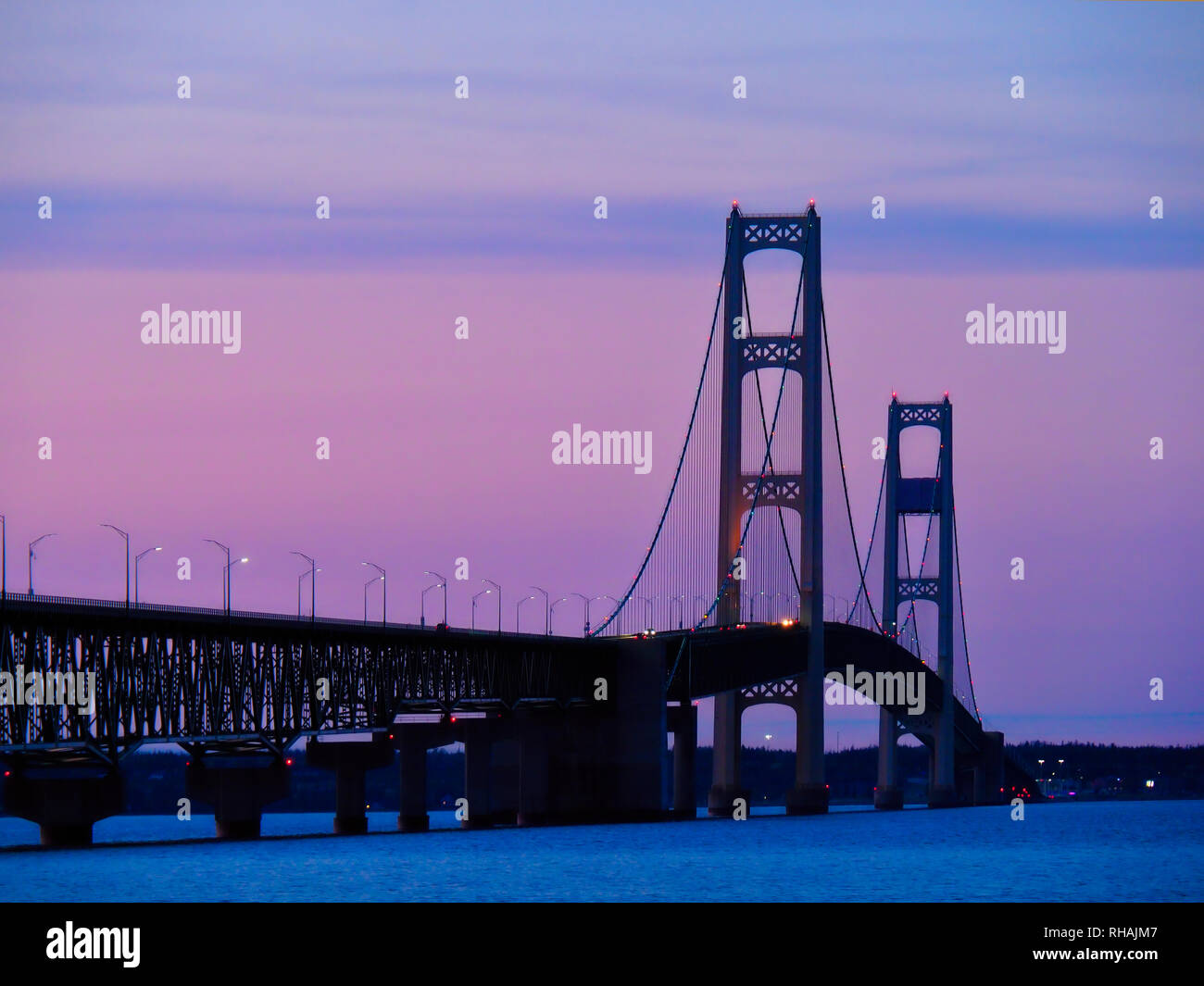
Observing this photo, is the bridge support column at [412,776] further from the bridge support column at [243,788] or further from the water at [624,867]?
the bridge support column at [243,788]

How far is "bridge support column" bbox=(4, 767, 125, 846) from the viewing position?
241 feet

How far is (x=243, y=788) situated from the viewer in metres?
87.1

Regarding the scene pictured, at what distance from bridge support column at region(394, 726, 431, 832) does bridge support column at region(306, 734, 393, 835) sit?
6.36 metres

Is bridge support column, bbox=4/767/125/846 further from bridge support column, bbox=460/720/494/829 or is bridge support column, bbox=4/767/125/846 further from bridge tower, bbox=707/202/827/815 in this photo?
bridge tower, bbox=707/202/827/815

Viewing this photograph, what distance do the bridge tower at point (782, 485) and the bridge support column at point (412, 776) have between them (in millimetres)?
15891

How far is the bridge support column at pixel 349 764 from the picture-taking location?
99.3 metres

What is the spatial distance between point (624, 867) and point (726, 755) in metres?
47.1

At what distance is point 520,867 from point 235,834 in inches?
782

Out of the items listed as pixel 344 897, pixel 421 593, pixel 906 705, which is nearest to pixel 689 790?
pixel 421 593

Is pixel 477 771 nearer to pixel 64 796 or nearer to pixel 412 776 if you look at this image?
pixel 412 776

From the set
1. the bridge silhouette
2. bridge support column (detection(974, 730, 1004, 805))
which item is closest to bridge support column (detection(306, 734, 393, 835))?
the bridge silhouette

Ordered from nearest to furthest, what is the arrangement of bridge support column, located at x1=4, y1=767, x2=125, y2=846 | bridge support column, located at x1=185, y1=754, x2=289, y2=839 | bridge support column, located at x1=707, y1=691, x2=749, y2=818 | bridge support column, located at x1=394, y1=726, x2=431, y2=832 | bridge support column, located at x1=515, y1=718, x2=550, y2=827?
1. bridge support column, located at x1=4, y1=767, x2=125, y2=846
2. bridge support column, located at x1=185, y1=754, x2=289, y2=839
3. bridge support column, located at x1=394, y1=726, x2=431, y2=832
4. bridge support column, located at x1=515, y1=718, x2=550, y2=827
5. bridge support column, located at x1=707, y1=691, x2=749, y2=818

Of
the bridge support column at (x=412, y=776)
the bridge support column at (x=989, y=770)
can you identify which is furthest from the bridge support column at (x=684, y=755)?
the bridge support column at (x=989, y=770)

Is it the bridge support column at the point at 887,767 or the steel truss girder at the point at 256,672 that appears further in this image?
the bridge support column at the point at 887,767
